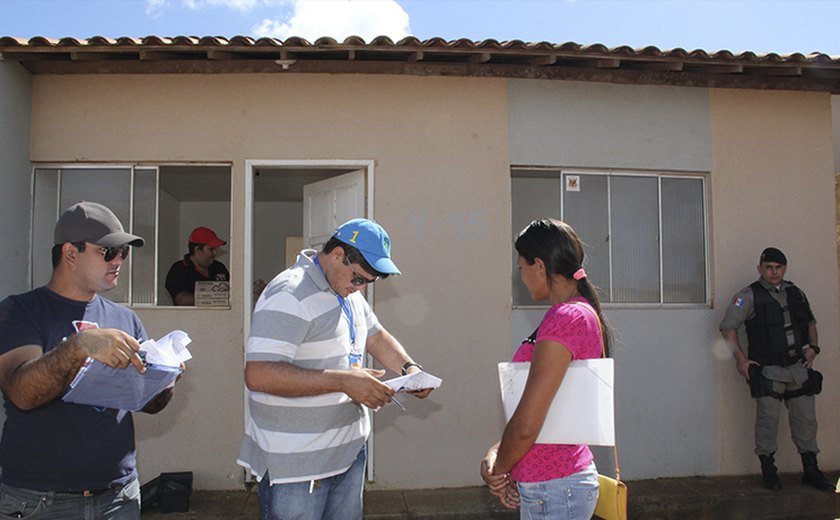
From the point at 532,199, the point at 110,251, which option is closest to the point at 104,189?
the point at 110,251

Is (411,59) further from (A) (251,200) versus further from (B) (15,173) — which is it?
(B) (15,173)

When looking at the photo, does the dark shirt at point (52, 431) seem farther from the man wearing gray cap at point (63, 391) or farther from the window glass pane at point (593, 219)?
the window glass pane at point (593, 219)

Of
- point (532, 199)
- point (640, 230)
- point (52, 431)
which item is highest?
point (532, 199)

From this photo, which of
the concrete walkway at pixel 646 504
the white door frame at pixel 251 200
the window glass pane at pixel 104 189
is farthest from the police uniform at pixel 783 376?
the window glass pane at pixel 104 189

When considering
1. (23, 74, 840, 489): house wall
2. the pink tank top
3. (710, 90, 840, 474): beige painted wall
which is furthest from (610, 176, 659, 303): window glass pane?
the pink tank top

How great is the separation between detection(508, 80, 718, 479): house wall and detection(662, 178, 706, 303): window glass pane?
7.1 inches

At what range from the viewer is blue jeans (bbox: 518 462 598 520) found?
225cm

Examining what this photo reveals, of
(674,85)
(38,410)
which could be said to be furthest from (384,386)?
(674,85)

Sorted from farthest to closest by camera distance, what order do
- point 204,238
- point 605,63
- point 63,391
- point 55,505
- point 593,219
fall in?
point 204,238
point 593,219
point 605,63
point 55,505
point 63,391

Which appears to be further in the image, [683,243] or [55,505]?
[683,243]

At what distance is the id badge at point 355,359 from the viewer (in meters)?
2.72

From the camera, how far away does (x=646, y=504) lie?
530cm

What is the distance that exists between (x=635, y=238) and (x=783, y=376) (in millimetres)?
1763

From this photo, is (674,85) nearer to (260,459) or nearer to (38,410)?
(260,459)
